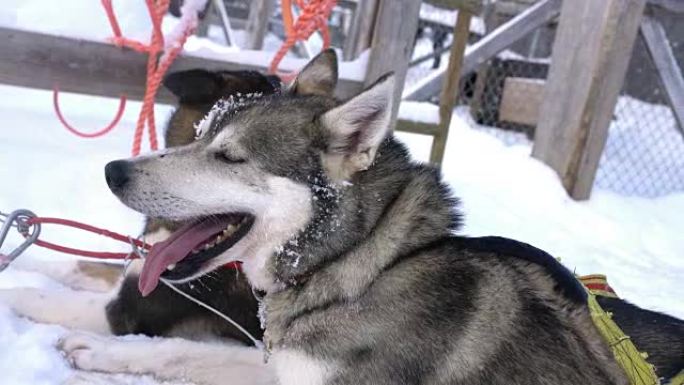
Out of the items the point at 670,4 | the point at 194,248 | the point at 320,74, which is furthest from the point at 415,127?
the point at 194,248

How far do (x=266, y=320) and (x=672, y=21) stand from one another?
6445 mm

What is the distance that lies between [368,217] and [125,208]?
2094mm

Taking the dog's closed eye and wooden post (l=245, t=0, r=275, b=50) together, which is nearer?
the dog's closed eye

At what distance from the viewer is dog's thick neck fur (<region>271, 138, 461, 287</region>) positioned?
199cm

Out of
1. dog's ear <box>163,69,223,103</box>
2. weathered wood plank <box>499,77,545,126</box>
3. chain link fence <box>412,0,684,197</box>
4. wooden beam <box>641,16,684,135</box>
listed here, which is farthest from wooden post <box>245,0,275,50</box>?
dog's ear <box>163,69,223,103</box>

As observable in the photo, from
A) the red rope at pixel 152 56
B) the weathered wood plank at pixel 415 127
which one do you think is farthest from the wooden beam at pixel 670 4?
the red rope at pixel 152 56

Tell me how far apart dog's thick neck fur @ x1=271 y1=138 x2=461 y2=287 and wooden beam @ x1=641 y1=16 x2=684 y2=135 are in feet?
14.5

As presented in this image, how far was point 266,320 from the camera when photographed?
2.10 meters

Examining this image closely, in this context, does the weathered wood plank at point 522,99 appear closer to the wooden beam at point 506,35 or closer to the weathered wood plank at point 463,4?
the wooden beam at point 506,35

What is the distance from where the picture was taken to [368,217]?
204 cm

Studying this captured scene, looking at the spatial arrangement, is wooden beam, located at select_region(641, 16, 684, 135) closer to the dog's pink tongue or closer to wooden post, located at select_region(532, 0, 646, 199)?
wooden post, located at select_region(532, 0, 646, 199)

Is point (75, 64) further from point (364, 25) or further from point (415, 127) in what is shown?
point (415, 127)

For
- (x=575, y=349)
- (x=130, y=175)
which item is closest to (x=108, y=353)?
(x=130, y=175)

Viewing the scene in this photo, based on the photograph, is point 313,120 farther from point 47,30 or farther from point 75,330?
point 47,30
